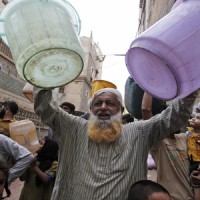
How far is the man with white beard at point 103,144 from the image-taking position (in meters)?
1.93

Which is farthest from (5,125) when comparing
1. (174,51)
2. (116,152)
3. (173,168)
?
(174,51)

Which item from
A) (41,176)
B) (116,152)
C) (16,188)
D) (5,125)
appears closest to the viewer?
(116,152)

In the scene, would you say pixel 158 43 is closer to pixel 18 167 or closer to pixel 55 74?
pixel 55 74

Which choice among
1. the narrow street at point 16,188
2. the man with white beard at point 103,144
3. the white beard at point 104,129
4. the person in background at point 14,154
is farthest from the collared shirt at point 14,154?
the narrow street at point 16,188

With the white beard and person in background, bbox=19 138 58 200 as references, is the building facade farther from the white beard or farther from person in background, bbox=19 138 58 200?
the white beard

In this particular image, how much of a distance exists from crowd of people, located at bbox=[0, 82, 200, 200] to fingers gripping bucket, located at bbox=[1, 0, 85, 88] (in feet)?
0.81

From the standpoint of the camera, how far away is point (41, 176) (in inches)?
120

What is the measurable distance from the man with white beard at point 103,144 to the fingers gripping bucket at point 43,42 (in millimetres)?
246

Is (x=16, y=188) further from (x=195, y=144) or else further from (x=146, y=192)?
(x=146, y=192)

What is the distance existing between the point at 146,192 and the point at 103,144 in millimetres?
491

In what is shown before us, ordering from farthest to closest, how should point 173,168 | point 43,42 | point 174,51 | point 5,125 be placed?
point 5,125, point 173,168, point 43,42, point 174,51

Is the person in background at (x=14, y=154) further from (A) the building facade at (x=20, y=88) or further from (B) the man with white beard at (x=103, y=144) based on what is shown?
(A) the building facade at (x=20, y=88)

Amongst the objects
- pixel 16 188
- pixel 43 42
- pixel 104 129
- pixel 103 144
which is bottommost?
pixel 16 188

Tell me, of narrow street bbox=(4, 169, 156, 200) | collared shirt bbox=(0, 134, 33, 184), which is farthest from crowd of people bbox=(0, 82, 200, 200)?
narrow street bbox=(4, 169, 156, 200)
